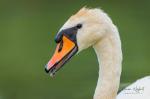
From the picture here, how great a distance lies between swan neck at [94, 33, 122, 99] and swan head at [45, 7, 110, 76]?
0.06 m

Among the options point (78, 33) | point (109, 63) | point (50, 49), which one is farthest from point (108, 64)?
point (50, 49)

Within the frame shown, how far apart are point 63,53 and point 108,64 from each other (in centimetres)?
32

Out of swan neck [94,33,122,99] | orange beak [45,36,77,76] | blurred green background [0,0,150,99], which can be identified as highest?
orange beak [45,36,77,76]

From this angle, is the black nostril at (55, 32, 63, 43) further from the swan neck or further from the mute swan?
the swan neck

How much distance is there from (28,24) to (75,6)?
43.0 inches

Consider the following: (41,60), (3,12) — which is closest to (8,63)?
(41,60)

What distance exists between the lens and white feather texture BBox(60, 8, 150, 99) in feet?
15.6

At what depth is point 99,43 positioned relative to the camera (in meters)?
4.84

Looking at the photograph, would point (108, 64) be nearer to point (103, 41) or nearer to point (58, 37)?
point (103, 41)

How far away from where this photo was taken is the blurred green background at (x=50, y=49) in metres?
7.41

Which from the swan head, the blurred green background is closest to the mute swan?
the swan head

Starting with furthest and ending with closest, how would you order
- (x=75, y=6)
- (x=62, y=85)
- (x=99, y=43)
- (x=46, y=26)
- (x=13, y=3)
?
1. (x=13, y=3)
2. (x=75, y=6)
3. (x=46, y=26)
4. (x=62, y=85)
5. (x=99, y=43)

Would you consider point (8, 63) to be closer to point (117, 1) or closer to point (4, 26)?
point (4, 26)

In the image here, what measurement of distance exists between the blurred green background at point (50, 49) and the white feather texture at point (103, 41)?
2.09m
